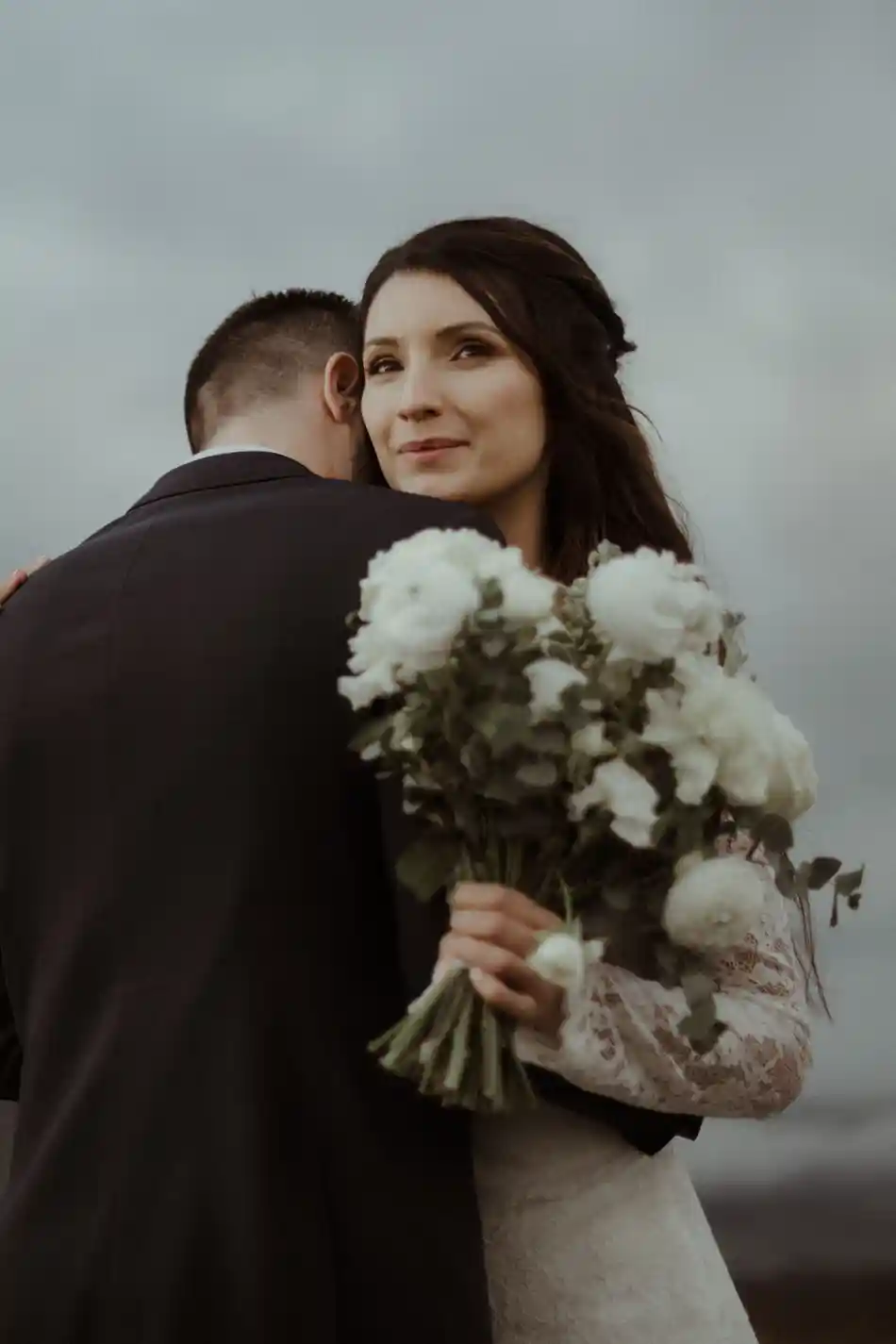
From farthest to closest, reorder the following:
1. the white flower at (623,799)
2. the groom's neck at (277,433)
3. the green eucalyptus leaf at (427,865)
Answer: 1. the groom's neck at (277,433)
2. the green eucalyptus leaf at (427,865)
3. the white flower at (623,799)

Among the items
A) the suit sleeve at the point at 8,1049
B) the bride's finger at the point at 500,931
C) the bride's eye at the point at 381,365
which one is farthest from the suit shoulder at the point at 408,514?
the suit sleeve at the point at 8,1049

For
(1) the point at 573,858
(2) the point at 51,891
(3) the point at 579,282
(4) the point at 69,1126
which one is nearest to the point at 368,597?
(1) the point at 573,858

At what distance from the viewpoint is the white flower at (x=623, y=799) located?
168 centimetres

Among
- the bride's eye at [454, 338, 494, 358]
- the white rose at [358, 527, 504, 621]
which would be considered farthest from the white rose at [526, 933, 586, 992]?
the bride's eye at [454, 338, 494, 358]

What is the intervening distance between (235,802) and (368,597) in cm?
28

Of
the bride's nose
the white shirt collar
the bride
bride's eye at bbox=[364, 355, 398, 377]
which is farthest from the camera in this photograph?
bride's eye at bbox=[364, 355, 398, 377]

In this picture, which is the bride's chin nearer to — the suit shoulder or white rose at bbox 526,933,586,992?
the suit shoulder

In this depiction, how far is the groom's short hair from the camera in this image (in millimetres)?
2533

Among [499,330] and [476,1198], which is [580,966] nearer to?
[476,1198]

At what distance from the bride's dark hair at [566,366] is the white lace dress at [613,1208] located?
3.13ft

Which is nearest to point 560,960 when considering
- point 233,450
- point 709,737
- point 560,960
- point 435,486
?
point 560,960

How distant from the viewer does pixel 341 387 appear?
260cm

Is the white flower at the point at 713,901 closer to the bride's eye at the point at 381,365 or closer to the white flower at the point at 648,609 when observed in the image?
the white flower at the point at 648,609

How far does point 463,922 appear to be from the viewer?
5.74 ft
